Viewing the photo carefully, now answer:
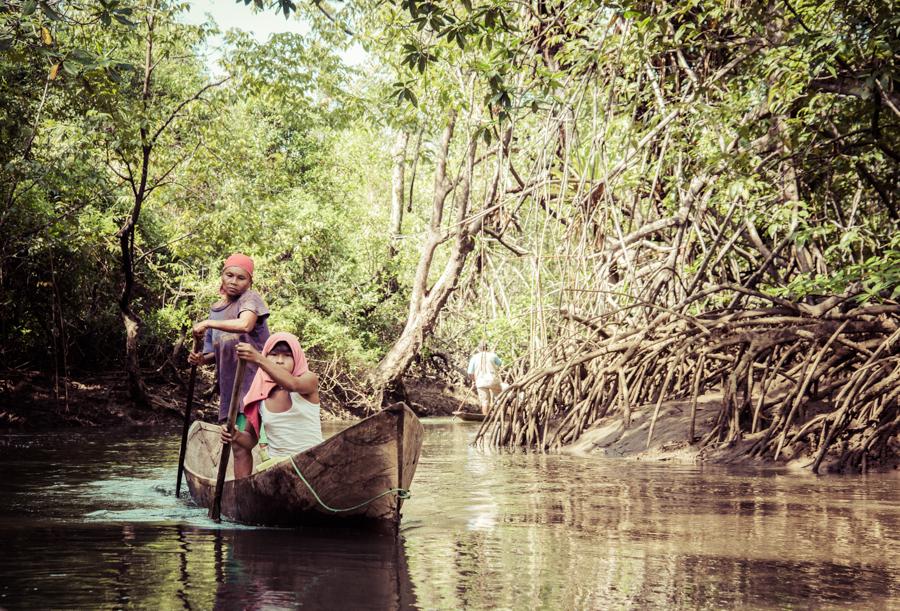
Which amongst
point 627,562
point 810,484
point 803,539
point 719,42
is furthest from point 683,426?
point 627,562

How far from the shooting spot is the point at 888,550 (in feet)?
16.1

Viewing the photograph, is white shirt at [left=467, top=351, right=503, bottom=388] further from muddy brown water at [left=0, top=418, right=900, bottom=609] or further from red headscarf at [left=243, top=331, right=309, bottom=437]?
red headscarf at [left=243, top=331, right=309, bottom=437]

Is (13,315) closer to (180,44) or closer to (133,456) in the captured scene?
(180,44)

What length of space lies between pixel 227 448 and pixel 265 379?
19.4 inches

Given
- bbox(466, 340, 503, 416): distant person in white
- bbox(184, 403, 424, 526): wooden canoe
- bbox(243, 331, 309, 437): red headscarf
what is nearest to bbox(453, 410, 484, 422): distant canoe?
bbox(466, 340, 503, 416): distant person in white

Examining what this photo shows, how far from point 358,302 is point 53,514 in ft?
49.0

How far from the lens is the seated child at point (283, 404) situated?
237 inches

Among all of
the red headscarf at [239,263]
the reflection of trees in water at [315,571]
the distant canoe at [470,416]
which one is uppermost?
the red headscarf at [239,263]

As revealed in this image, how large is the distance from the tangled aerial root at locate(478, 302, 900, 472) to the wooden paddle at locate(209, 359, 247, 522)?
453cm

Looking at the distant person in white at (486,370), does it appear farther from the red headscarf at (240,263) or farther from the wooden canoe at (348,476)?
the wooden canoe at (348,476)

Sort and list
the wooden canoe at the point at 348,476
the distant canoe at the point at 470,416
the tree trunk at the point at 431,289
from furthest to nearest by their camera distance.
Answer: the distant canoe at the point at 470,416
the tree trunk at the point at 431,289
the wooden canoe at the point at 348,476

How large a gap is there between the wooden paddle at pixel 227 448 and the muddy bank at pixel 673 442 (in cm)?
459

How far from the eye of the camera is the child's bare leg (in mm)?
6434

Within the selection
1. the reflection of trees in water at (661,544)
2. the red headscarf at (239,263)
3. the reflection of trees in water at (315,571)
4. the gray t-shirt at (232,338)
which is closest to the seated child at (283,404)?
the gray t-shirt at (232,338)
